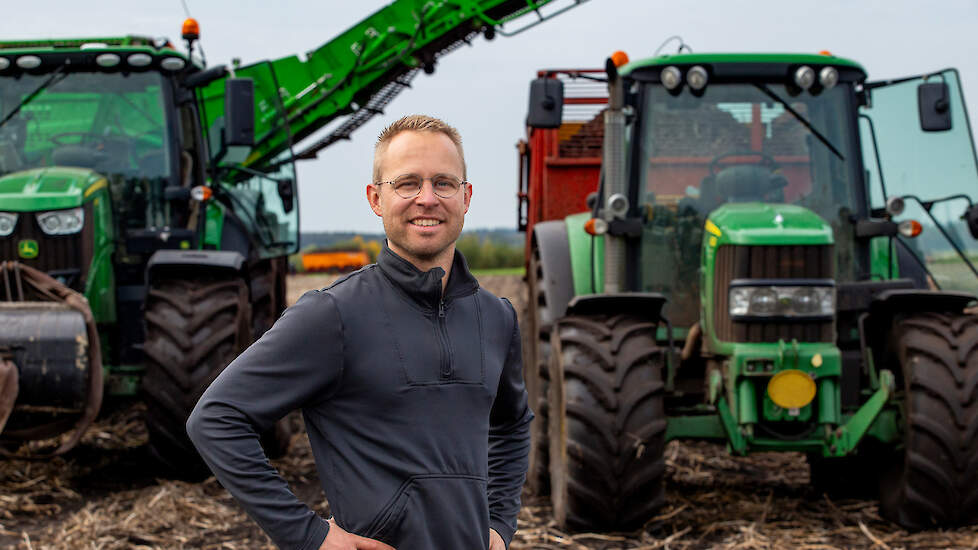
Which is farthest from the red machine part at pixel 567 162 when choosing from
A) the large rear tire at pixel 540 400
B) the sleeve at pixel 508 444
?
the sleeve at pixel 508 444

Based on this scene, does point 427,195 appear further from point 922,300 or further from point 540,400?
point 540,400

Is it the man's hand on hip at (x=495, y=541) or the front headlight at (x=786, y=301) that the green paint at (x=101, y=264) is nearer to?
the front headlight at (x=786, y=301)

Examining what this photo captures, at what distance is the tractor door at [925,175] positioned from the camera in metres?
5.83

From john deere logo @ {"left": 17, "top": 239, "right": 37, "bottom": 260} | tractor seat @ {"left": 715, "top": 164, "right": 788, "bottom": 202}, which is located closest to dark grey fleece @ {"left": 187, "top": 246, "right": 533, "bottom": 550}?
tractor seat @ {"left": 715, "top": 164, "right": 788, "bottom": 202}

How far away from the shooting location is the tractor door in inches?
229

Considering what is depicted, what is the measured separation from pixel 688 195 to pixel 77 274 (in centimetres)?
367

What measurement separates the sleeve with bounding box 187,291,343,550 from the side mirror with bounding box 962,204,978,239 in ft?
16.0

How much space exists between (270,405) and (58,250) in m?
5.00

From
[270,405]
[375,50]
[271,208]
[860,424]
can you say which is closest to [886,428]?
[860,424]

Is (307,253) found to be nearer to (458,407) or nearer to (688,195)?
(688,195)

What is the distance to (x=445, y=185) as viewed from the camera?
209 centimetres

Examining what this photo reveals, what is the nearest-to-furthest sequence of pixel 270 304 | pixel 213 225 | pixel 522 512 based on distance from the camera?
pixel 522 512, pixel 213 225, pixel 270 304

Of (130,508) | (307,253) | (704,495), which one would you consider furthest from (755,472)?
(307,253)

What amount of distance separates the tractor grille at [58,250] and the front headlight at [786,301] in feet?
12.9
